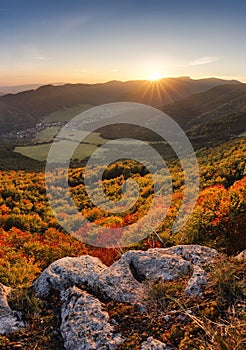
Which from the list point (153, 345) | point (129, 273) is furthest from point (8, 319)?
point (153, 345)

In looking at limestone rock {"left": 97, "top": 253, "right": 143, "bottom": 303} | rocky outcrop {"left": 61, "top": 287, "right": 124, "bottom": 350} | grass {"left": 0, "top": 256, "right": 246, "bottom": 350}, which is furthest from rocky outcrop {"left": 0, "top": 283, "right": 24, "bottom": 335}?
limestone rock {"left": 97, "top": 253, "right": 143, "bottom": 303}

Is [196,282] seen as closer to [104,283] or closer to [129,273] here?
[129,273]

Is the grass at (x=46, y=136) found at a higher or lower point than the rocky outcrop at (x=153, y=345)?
lower

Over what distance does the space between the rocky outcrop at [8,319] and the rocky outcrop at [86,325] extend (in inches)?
27.5

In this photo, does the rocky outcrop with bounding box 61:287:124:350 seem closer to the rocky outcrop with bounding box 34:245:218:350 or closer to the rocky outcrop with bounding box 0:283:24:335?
the rocky outcrop with bounding box 34:245:218:350

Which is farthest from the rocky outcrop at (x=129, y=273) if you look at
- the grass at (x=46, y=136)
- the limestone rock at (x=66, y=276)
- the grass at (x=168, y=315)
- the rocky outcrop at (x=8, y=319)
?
the grass at (x=46, y=136)

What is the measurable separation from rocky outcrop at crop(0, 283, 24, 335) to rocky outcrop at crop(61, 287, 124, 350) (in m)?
0.70

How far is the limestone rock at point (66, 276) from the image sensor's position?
525cm

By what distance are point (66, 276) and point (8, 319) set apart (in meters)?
1.24

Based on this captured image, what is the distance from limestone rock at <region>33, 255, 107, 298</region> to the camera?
5.25m

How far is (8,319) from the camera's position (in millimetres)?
4516

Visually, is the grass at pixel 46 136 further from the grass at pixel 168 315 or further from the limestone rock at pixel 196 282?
the limestone rock at pixel 196 282

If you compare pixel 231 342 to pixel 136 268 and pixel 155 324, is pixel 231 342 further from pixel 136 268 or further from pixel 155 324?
pixel 136 268

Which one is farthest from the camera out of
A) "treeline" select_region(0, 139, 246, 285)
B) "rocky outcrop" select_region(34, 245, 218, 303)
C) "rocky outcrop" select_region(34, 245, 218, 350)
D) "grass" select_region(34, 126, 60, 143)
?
"grass" select_region(34, 126, 60, 143)
